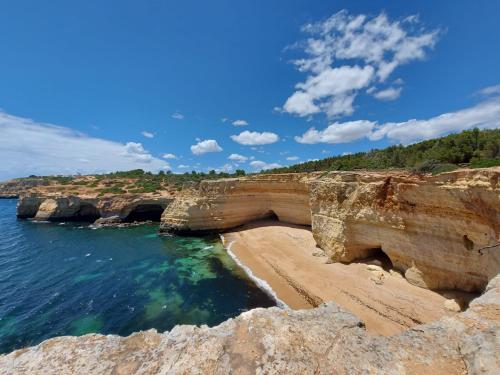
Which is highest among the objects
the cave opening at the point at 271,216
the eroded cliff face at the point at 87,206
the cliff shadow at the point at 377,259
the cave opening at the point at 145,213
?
the eroded cliff face at the point at 87,206

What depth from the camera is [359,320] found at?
4746mm

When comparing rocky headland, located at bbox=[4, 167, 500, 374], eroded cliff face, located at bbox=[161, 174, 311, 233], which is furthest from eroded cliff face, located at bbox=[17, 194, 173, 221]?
rocky headland, located at bbox=[4, 167, 500, 374]

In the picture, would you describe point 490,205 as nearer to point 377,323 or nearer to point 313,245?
point 377,323

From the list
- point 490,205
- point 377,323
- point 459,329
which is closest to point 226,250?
point 377,323

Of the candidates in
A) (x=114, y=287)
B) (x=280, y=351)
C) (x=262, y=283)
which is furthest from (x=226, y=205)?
(x=280, y=351)

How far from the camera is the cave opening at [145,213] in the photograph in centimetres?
3681

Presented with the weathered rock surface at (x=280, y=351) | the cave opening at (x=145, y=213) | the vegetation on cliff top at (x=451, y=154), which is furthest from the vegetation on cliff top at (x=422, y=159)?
the weathered rock surface at (x=280, y=351)

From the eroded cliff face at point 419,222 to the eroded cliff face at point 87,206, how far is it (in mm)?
24906

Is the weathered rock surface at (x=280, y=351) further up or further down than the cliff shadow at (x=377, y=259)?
further up

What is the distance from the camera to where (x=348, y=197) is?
16203mm

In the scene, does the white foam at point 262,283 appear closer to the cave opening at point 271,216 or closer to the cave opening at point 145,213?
the cave opening at point 271,216

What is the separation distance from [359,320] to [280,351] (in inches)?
72.2

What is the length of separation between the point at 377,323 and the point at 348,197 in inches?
299

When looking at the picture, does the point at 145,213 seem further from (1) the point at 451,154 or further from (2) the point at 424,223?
(1) the point at 451,154
